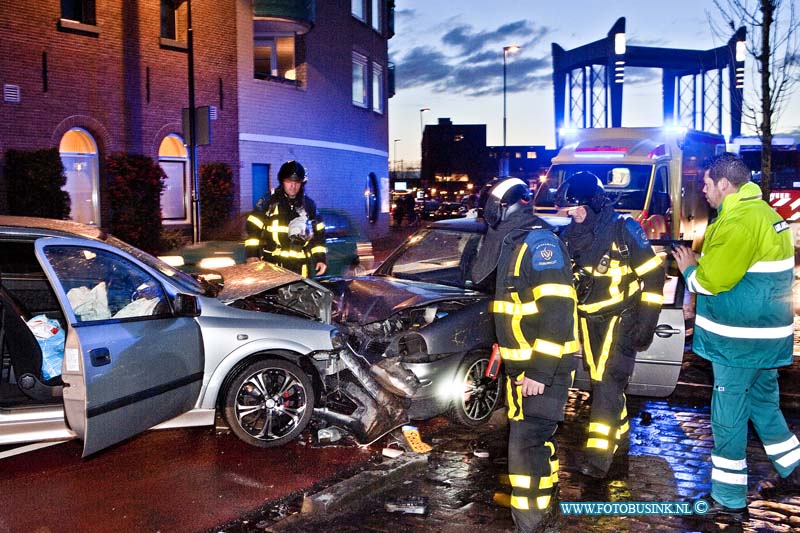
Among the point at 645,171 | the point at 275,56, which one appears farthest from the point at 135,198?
the point at 645,171

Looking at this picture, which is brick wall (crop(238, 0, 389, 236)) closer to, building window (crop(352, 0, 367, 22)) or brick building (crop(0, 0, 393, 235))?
brick building (crop(0, 0, 393, 235))

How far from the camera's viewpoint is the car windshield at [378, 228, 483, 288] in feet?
24.0

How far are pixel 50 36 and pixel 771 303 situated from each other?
16.0 m

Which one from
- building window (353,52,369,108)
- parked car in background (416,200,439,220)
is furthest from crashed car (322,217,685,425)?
parked car in background (416,200,439,220)

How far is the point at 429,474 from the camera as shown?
5336mm

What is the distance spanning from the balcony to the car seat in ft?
59.3

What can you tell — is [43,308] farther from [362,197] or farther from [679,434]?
[362,197]

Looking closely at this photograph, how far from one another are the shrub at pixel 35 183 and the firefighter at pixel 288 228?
9.34 metres

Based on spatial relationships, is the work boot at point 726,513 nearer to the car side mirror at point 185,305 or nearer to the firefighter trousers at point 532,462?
the firefighter trousers at point 532,462

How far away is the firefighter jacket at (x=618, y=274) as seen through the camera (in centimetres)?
508

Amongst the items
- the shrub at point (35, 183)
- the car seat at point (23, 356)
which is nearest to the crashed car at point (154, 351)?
the car seat at point (23, 356)

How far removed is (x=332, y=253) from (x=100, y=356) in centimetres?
831

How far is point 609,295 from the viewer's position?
5.07m

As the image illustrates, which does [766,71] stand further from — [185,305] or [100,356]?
[100,356]
